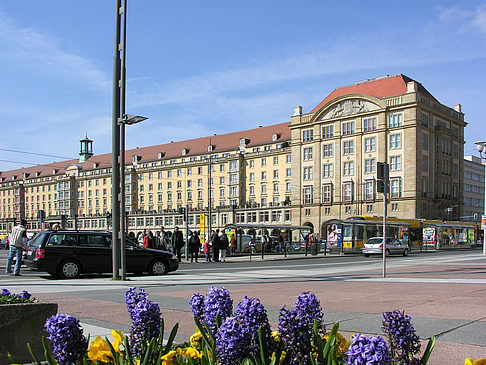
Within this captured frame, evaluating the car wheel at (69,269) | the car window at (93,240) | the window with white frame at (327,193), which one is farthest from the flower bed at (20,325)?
the window with white frame at (327,193)

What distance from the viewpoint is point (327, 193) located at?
8769 centimetres

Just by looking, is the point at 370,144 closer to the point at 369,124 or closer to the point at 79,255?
the point at 369,124

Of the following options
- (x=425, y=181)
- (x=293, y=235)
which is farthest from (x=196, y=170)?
(x=425, y=181)

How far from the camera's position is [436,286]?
12.1m

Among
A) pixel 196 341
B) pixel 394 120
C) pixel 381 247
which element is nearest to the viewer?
pixel 196 341

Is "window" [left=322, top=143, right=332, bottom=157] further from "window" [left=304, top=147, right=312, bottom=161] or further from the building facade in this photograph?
the building facade

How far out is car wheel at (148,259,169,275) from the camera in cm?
1775

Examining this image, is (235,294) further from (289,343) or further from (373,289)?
(289,343)

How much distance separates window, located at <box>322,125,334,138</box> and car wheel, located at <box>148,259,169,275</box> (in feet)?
237

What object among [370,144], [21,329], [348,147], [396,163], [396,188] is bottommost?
[21,329]

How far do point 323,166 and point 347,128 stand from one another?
7.96m

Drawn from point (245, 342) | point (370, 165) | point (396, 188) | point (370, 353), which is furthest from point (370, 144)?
point (370, 353)

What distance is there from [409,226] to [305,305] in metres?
54.7

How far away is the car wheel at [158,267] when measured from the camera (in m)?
17.8
